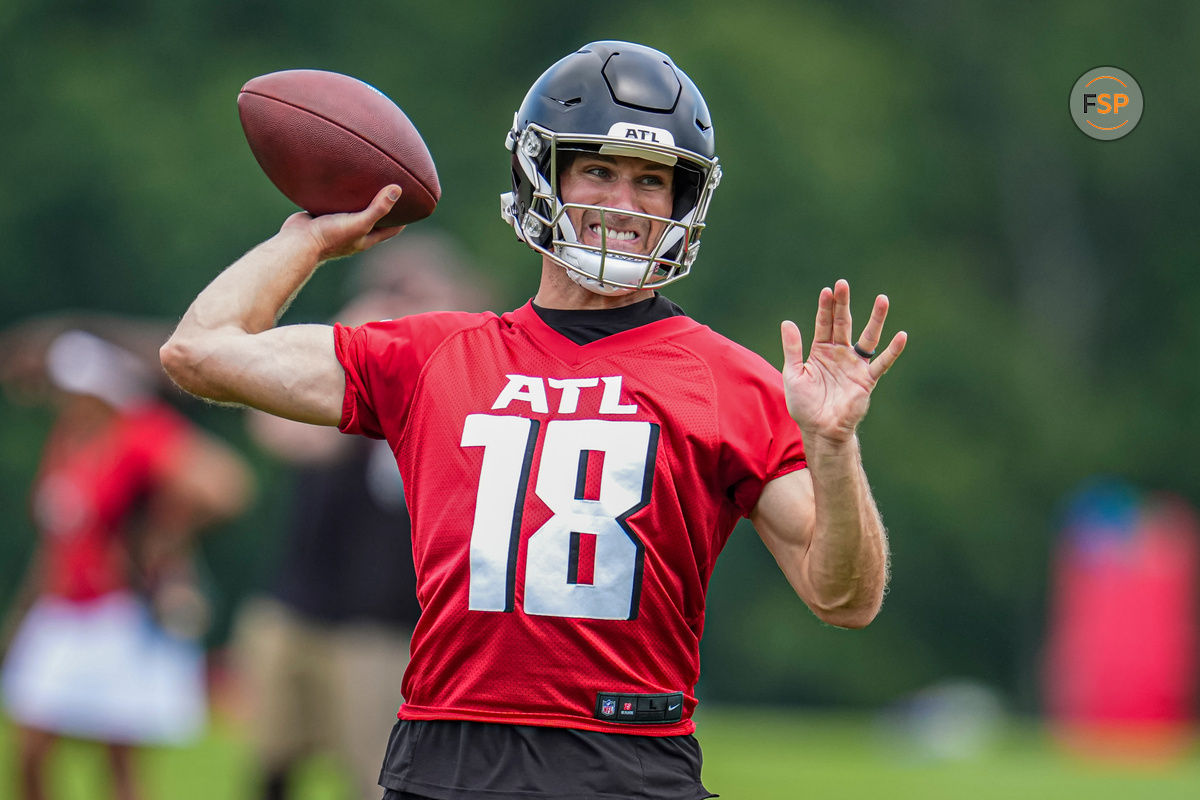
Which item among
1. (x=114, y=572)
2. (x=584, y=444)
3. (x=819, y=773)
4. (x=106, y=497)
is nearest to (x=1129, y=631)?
(x=819, y=773)

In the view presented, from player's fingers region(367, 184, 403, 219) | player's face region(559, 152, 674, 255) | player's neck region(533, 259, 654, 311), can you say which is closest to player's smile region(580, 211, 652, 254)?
player's face region(559, 152, 674, 255)

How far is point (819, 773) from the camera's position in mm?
10648

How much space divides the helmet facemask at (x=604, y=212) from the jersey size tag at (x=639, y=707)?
0.79 meters

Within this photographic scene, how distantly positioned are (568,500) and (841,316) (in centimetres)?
61

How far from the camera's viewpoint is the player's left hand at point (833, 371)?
330 centimetres

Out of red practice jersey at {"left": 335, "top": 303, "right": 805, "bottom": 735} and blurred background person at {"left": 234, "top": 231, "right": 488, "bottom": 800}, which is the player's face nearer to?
red practice jersey at {"left": 335, "top": 303, "right": 805, "bottom": 735}

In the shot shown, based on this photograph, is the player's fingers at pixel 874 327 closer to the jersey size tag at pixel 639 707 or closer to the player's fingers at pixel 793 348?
the player's fingers at pixel 793 348

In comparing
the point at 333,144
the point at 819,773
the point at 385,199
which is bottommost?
the point at 819,773

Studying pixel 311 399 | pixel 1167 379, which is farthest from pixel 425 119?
pixel 311 399

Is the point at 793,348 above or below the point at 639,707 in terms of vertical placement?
above

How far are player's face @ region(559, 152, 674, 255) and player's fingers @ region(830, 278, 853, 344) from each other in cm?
41

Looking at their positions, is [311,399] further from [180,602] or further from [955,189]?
[955,189]

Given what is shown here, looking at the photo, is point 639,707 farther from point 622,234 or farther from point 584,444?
point 622,234

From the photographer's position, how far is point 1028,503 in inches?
863
